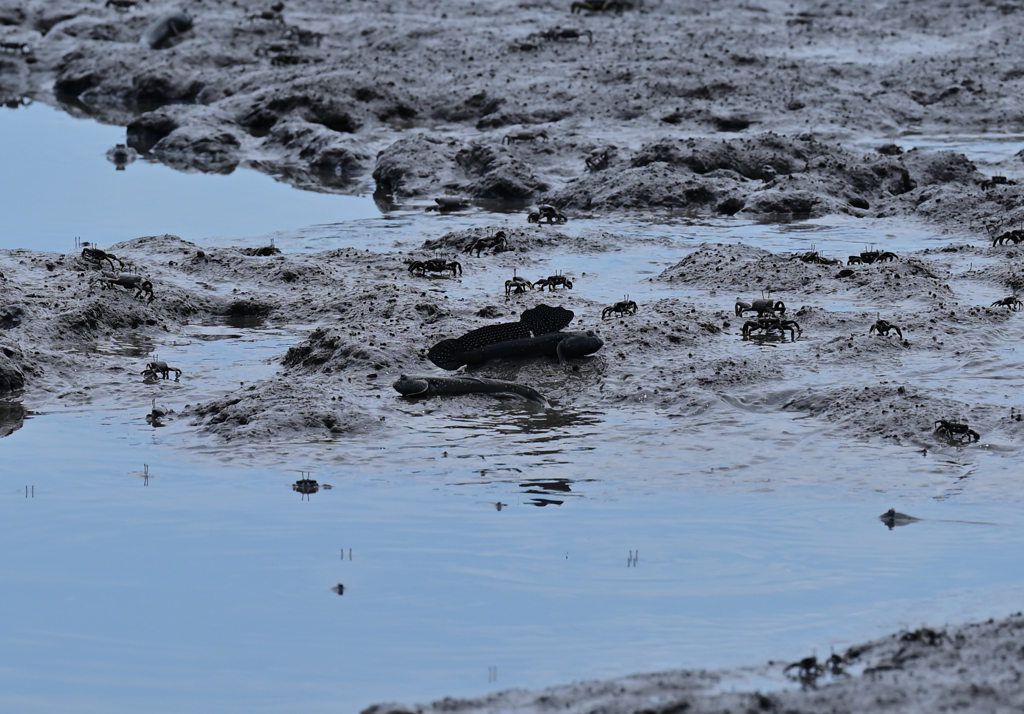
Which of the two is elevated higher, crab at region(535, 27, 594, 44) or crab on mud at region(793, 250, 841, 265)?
crab at region(535, 27, 594, 44)

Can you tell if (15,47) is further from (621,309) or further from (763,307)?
(763,307)

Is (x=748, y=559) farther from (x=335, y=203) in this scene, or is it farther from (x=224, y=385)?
(x=335, y=203)

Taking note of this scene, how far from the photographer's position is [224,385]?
28.1ft

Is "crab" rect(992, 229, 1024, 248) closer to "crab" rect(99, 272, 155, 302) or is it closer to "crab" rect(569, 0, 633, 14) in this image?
"crab" rect(99, 272, 155, 302)

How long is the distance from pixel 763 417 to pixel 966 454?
119 cm

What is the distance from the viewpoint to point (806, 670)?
15.6 ft

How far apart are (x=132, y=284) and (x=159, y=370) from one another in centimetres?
169

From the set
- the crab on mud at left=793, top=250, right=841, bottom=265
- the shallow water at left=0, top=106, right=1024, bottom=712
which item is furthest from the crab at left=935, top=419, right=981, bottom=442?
the crab on mud at left=793, top=250, right=841, bottom=265

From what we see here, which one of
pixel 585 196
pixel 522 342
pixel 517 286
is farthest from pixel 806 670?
pixel 585 196

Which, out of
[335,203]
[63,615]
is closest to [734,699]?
[63,615]

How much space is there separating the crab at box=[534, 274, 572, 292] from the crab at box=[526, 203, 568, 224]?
228 cm

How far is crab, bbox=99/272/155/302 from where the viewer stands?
10078 mm

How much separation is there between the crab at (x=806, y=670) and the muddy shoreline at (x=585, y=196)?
0.23 meters

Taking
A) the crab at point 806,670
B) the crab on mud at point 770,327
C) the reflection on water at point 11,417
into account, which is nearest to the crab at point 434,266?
the crab on mud at point 770,327
